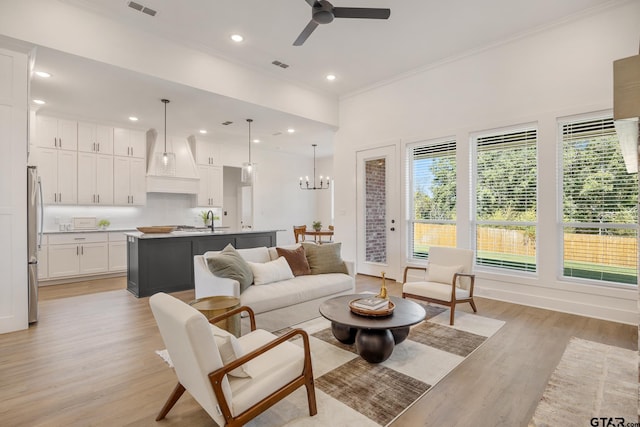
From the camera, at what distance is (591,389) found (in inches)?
88.4

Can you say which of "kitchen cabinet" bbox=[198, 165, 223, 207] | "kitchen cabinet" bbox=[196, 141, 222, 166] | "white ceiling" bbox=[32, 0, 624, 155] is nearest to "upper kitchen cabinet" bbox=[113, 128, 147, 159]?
"white ceiling" bbox=[32, 0, 624, 155]

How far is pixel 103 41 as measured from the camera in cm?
369

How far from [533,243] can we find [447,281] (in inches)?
56.9

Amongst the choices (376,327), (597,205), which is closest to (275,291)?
(376,327)

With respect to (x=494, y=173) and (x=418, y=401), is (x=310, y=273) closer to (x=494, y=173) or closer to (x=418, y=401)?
(x=418, y=401)

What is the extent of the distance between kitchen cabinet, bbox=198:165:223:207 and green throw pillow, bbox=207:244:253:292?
16.2ft

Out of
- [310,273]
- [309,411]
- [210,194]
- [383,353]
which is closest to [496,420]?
[383,353]

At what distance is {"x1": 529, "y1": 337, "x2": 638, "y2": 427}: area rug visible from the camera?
1.95m

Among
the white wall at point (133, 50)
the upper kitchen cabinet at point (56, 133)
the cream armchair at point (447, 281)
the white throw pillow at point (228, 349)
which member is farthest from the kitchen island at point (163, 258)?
the white throw pillow at point (228, 349)

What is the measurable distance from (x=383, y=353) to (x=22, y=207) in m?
4.02

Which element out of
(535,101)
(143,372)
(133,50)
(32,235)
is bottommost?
(143,372)

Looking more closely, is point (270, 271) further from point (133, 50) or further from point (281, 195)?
point (281, 195)

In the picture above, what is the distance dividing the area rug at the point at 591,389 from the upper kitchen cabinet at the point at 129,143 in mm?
7617

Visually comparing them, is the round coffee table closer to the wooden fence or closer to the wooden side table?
the wooden side table
